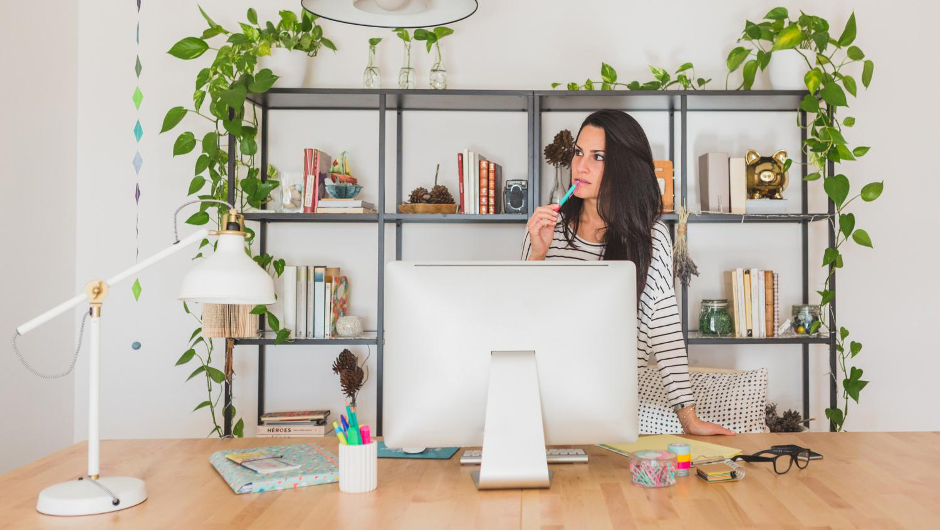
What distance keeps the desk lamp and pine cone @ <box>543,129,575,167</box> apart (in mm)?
1901

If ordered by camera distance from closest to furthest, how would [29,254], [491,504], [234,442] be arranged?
[491,504] < [234,442] < [29,254]

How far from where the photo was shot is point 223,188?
322 centimetres

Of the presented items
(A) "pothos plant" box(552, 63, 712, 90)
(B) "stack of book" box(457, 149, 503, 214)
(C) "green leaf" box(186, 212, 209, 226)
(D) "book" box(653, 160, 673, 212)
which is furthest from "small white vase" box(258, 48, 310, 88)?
(D) "book" box(653, 160, 673, 212)

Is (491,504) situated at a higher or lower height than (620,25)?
lower

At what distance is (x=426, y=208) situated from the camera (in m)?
3.16

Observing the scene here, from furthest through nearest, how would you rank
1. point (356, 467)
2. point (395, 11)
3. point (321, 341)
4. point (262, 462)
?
point (321, 341)
point (395, 11)
point (262, 462)
point (356, 467)

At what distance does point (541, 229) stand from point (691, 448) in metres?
0.87

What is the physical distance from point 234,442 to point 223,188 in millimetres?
1609

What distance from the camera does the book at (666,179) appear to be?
10.3ft

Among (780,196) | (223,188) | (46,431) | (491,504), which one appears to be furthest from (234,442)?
(780,196)

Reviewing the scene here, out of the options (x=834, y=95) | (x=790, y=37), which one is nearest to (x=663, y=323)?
(x=834, y=95)

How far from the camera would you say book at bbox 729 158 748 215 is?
10.4 ft

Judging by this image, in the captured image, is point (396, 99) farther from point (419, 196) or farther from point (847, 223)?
point (847, 223)

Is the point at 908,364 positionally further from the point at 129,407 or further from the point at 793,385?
the point at 129,407
